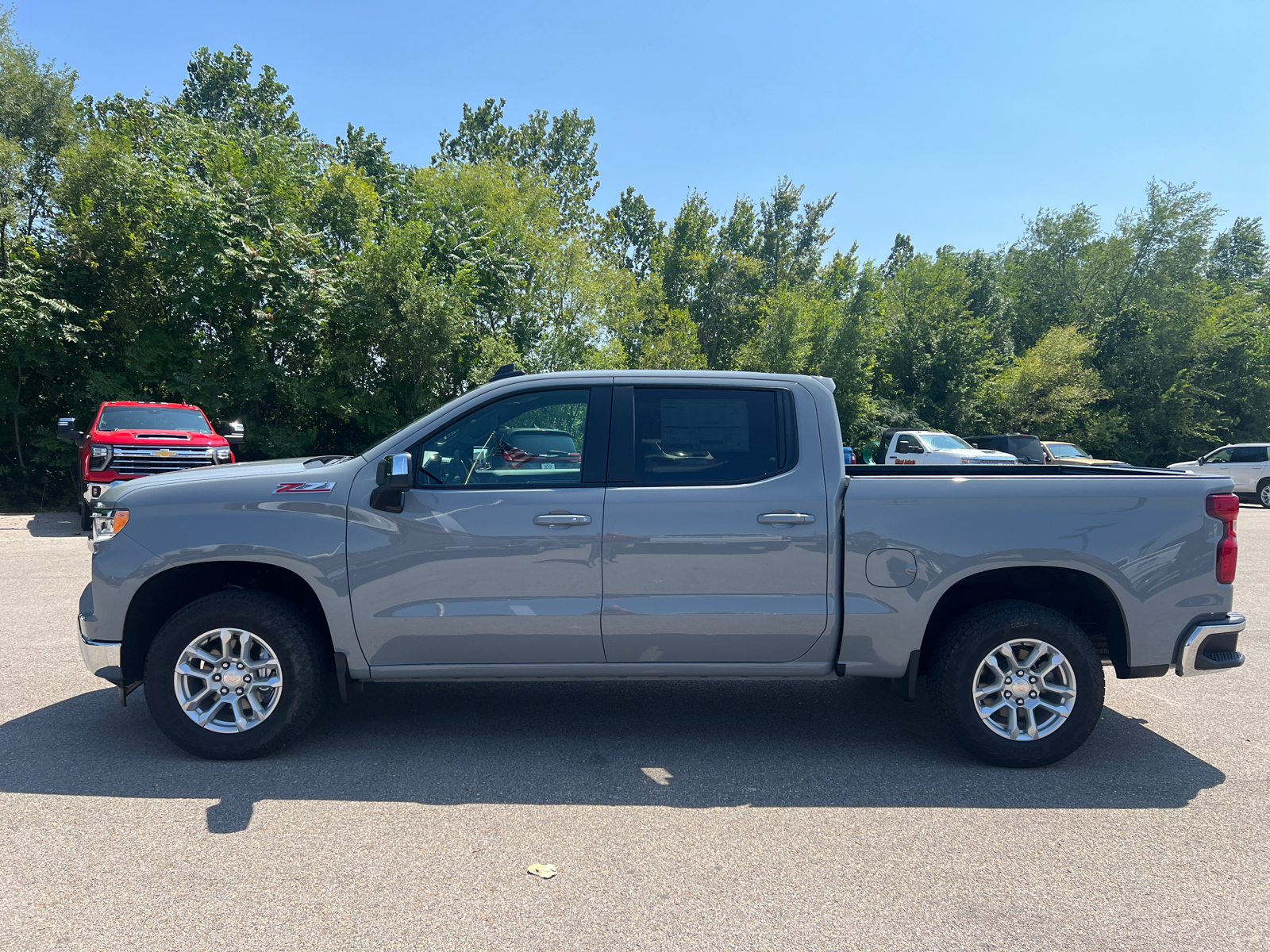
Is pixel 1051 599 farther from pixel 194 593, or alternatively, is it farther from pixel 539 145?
pixel 539 145

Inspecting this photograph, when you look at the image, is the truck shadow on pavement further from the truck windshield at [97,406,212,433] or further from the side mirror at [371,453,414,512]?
the truck windshield at [97,406,212,433]

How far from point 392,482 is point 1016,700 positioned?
128 inches

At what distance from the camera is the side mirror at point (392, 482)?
4.08 metres

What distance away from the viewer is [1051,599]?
4.61m

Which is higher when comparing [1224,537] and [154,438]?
[154,438]

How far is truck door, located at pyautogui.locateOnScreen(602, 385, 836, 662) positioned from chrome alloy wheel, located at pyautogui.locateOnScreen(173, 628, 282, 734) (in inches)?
65.9

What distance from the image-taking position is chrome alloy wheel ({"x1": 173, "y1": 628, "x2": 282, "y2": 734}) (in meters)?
4.21

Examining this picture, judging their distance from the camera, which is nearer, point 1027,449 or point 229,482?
point 229,482

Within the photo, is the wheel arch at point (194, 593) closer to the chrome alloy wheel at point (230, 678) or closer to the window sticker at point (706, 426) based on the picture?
the chrome alloy wheel at point (230, 678)

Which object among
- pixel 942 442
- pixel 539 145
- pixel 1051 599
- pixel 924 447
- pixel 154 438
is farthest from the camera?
pixel 539 145

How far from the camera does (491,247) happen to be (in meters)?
25.3

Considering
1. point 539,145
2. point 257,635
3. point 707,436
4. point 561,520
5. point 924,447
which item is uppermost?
point 539,145

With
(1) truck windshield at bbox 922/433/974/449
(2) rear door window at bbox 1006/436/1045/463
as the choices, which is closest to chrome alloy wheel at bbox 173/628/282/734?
(1) truck windshield at bbox 922/433/974/449

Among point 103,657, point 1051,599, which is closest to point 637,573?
point 1051,599
